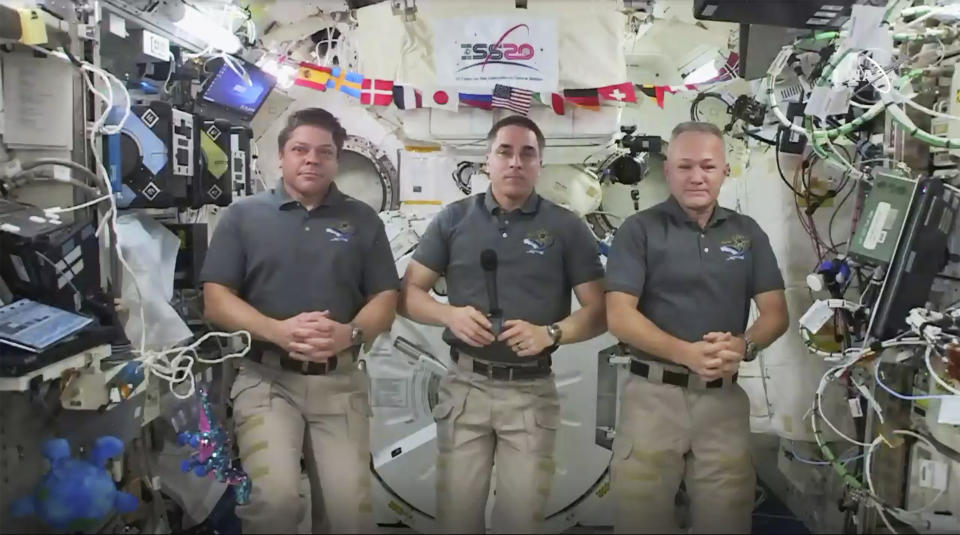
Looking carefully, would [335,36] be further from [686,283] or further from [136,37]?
[686,283]

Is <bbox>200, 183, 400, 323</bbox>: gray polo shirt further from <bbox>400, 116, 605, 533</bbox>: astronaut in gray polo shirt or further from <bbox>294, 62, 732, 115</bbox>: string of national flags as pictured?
<bbox>294, 62, 732, 115</bbox>: string of national flags

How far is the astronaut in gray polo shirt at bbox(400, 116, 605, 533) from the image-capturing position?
2.38m

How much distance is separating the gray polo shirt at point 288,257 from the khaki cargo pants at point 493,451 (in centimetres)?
51

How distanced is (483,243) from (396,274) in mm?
318

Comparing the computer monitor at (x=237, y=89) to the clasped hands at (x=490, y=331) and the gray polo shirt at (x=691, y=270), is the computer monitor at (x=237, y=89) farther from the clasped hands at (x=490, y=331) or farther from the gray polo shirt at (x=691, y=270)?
the gray polo shirt at (x=691, y=270)

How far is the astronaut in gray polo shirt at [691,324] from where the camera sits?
2277 millimetres

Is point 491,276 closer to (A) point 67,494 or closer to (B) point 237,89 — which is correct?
(A) point 67,494

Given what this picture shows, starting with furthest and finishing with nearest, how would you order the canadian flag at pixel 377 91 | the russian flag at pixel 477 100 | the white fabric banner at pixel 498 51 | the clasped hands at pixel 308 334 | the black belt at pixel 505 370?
1. the canadian flag at pixel 377 91
2. the russian flag at pixel 477 100
3. the white fabric banner at pixel 498 51
4. the black belt at pixel 505 370
5. the clasped hands at pixel 308 334

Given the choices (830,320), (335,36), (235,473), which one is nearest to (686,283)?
(830,320)

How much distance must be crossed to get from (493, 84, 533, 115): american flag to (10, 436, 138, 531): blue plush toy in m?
1.88

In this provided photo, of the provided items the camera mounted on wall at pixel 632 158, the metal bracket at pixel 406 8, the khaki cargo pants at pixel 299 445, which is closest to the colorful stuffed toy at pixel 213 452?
the khaki cargo pants at pixel 299 445

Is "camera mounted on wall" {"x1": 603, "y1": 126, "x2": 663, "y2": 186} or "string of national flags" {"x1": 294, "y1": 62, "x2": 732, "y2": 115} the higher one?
"string of national flags" {"x1": 294, "y1": 62, "x2": 732, "y2": 115}

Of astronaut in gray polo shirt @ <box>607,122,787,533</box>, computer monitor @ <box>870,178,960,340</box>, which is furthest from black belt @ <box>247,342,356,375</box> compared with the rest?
computer monitor @ <box>870,178,960,340</box>

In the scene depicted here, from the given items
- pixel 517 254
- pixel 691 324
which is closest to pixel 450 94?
pixel 517 254
